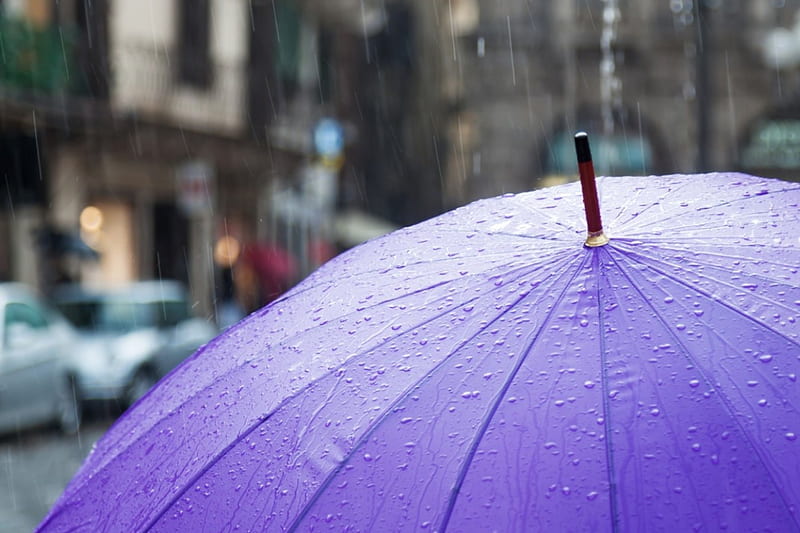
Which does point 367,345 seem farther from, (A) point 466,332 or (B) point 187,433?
(B) point 187,433

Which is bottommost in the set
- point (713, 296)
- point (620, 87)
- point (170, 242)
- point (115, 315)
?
point (115, 315)

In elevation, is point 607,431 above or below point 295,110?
below

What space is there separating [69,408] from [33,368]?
0.83 metres

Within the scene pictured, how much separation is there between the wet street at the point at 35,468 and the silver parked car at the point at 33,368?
0.56 feet

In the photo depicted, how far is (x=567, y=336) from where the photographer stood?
1744mm

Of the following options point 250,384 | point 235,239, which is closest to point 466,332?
point 250,384

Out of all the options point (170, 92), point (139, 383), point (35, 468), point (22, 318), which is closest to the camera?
point (35, 468)

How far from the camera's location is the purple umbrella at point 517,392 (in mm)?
1561

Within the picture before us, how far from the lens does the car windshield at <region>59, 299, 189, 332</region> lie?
14.1 meters

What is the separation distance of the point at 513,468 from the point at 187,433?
67 centimetres

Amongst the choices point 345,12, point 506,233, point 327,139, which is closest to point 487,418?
point 506,233

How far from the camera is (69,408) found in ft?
39.9

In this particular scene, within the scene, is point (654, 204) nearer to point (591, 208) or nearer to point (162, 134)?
point (591, 208)

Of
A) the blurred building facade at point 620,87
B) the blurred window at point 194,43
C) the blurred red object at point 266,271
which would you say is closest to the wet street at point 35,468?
the blurred red object at point 266,271
